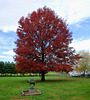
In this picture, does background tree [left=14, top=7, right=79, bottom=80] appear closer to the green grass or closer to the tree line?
the green grass

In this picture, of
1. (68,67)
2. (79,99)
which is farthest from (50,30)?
(79,99)

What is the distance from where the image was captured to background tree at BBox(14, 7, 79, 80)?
62.3ft

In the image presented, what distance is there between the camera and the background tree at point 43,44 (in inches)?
748

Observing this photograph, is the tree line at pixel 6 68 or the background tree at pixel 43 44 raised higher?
the background tree at pixel 43 44

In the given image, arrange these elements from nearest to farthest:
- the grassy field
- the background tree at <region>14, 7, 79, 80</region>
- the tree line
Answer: the grassy field, the background tree at <region>14, 7, 79, 80</region>, the tree line

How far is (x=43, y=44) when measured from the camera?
20.0 meters

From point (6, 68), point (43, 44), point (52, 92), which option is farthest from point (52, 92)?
point (6, 68)

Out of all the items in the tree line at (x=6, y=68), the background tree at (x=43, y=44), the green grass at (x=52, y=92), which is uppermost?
the background tree at (x=43, y=44)

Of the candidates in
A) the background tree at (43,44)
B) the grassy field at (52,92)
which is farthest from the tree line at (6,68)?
the grassy field at (52,92)

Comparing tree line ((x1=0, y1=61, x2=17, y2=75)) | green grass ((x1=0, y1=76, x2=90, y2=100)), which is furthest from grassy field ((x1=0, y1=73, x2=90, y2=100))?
tree line ((x1=0, y1=61, x2=17, y2=75))

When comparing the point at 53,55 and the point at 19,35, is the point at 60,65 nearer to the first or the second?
the point at 53,55

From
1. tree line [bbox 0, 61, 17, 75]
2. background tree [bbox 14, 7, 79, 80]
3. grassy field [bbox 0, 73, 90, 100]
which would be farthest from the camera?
tree line [bbox 0, 61, 17, 75]

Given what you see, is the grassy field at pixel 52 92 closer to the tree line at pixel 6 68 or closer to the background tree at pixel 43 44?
the background tree at pixel 43 44

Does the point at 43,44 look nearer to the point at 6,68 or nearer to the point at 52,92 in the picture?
the point at 52,92
